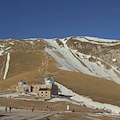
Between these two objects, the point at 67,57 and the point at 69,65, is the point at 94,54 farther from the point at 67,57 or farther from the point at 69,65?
the point at 69,65

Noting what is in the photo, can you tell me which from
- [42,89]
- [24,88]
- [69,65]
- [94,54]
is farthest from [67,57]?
[42,89]

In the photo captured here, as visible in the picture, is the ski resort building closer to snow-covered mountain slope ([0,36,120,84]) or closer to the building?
the building

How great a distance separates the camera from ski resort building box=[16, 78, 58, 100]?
7056cm

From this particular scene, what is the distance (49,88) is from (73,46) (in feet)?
410

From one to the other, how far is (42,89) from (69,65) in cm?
6513

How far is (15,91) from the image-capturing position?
267 ft

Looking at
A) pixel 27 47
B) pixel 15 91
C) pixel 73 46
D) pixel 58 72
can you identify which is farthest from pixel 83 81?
pixel 73 46

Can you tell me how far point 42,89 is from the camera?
7269cm

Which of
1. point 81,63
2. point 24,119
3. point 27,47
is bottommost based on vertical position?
point 24,119

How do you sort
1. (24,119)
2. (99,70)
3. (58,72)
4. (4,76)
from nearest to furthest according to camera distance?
(24,119)
(58,72)
(4,76)
(99,70)

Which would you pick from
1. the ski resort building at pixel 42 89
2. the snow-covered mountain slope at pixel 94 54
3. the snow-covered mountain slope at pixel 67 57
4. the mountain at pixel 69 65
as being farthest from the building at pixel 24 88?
the snow-covered mountain slope at pixel 94 54

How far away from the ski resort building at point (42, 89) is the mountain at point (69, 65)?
974 centimetres

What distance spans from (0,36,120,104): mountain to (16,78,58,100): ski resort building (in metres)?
9.74

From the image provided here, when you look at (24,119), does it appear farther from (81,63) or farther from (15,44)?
(15,44)
